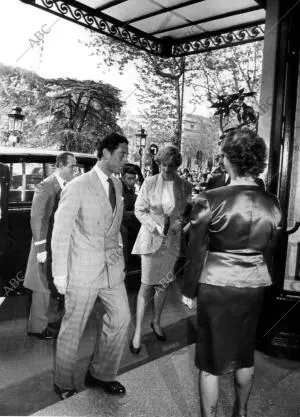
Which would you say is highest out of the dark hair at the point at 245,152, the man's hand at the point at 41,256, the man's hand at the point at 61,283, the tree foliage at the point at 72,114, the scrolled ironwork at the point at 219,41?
the tree foliage at the point at 72,114

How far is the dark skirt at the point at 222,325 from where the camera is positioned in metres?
2.30

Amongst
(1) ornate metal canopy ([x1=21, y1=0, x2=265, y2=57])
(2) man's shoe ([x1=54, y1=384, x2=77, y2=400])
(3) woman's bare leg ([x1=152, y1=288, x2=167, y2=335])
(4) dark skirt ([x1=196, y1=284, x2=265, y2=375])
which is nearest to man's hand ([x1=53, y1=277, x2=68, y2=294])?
(2) man's shoe ([x1=54, y1=384, x2=77, y2=400])

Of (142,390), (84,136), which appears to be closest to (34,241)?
(142,390)

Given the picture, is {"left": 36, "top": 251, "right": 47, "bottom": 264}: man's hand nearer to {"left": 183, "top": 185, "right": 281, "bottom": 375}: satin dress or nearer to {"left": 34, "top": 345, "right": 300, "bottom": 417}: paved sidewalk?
{"left": 34, "top": 345, "right": 300, "bottom": 417}: paved sidewalk

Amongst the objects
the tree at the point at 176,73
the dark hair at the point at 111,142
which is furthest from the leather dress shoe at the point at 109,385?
the tree at the point at 176,73

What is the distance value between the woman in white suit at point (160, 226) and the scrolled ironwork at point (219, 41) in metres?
2.44

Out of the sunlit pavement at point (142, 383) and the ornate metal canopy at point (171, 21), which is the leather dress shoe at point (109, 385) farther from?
the ornate metal canopy at point (171, 21)

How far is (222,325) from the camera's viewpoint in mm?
2305

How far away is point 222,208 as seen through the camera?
226cm

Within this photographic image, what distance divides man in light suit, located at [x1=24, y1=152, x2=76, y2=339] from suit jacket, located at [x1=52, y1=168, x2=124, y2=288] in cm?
123

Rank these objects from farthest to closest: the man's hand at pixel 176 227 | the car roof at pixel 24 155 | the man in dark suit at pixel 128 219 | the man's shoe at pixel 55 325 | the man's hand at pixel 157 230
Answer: the man in dark suit at pixel 128 219, the car roof at pixel 24 155, the man's shoe at pixel 55 325, the man's hand at pixel 176 227, the man's hand at pixel 157 230

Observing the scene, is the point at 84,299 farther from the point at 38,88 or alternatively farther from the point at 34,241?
the point at 38,88

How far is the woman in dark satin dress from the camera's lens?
2.28 meters

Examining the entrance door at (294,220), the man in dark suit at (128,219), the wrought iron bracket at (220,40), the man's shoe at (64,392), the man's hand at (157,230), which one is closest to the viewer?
the man's shoe at (64,392)
